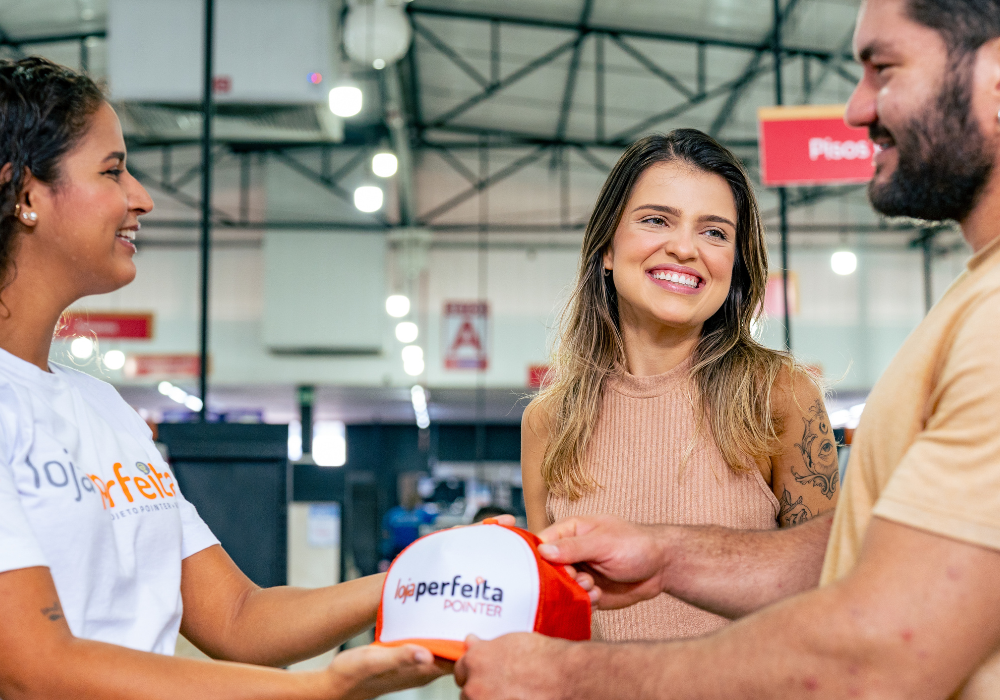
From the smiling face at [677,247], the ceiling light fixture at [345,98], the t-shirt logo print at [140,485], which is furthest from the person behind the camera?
the ceiling light fixture at [345,98]

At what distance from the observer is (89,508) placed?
4.43ft

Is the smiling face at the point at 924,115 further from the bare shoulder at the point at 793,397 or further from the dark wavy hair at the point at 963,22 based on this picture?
the bare shoulder at the point at 793,397

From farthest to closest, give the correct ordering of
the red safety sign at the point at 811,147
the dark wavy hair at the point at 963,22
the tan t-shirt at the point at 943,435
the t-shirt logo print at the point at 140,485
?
the red safety sign at the point at 811,147
the t-shirt logo print at the point at 140,485
the dark wavy hair at the point at 963,22
the tan t-shirt at the point at 943,435

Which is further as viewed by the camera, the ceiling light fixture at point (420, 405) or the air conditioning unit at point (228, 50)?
the ceiling light fixture at point (420, 405)

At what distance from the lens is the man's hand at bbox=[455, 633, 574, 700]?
1.19 meters

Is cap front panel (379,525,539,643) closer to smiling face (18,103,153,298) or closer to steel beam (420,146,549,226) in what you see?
smiling face (18,103,153,298)

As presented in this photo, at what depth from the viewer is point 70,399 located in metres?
1.48

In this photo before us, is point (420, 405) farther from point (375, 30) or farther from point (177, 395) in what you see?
point (375, 30)

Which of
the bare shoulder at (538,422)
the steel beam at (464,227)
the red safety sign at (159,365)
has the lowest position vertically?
the bare shoulder at (538,422)

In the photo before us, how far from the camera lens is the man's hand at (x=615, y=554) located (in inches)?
63.9

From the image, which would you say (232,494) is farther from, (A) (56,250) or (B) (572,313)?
(A) (56,250)

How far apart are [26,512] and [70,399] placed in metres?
0.27

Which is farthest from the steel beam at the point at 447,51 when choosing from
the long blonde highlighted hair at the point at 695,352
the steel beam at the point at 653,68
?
the long blonde highlighted hair at the point at 695,352

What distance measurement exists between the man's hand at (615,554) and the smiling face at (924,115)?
76 cm
